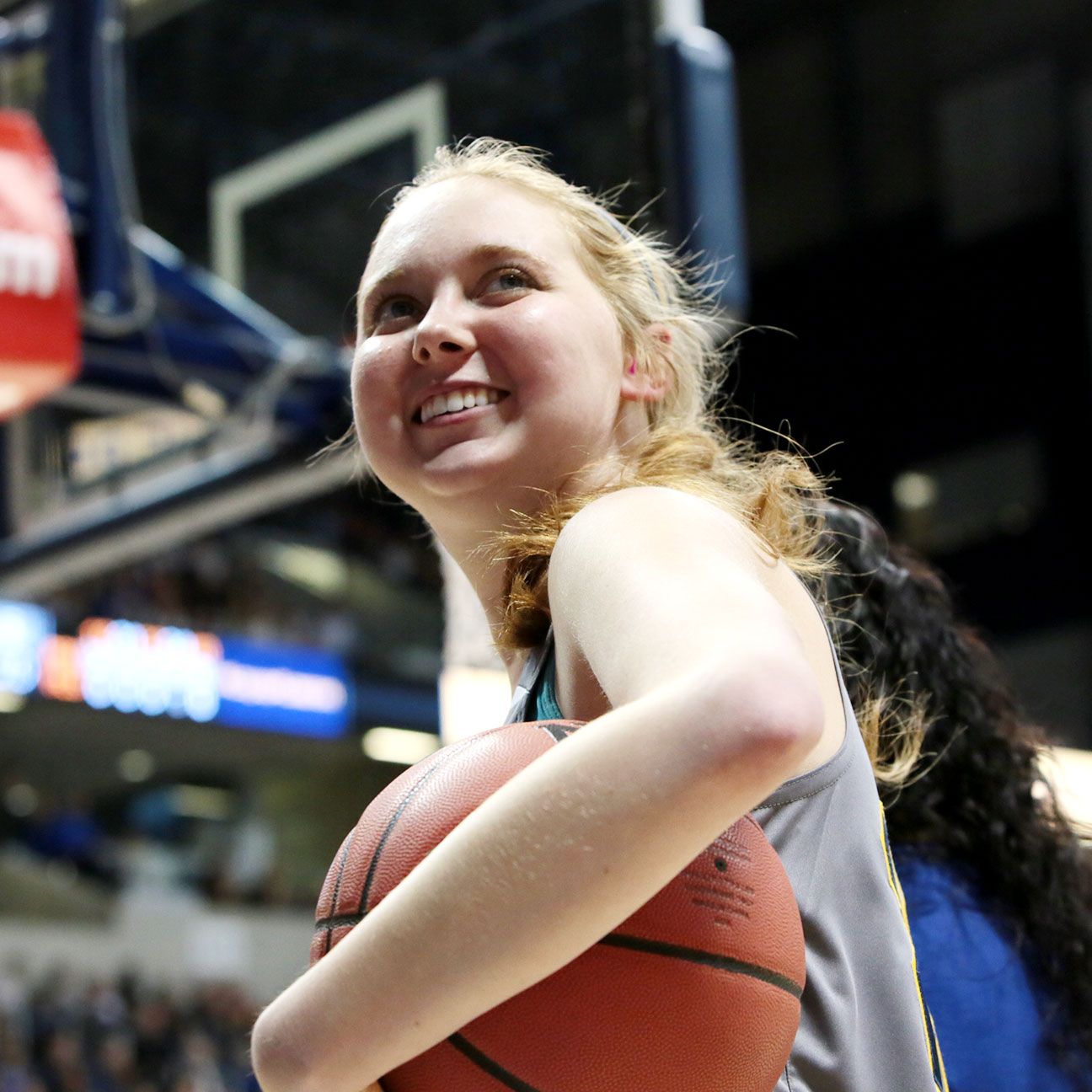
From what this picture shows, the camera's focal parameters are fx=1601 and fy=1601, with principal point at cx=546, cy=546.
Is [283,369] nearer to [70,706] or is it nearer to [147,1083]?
[147,1083]

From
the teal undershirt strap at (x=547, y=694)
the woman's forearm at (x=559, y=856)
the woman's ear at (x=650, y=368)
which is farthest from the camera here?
the woman's ear at (x=650, y=368)

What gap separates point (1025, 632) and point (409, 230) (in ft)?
38.7

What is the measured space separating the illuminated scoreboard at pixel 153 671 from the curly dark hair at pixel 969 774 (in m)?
9.79

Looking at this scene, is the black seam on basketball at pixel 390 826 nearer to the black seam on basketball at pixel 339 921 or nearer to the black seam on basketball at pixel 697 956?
the black seam on basketball at pixel 339 921

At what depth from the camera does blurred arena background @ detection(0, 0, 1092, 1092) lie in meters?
5.64

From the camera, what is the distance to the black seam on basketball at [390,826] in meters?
1.10

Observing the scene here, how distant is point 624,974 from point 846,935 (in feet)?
1.00

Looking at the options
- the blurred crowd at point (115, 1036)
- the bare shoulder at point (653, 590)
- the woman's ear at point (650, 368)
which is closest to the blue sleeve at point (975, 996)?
the woman's ear at point (650, 368)

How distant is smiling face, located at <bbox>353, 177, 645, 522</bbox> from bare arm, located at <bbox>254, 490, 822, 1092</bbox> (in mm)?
384

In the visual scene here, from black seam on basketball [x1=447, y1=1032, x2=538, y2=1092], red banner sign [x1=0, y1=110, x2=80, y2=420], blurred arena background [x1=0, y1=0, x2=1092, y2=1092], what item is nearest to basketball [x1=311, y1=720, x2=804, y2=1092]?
black seam on basketball [x1=447, y1=1032, x2=538, y2=1092]

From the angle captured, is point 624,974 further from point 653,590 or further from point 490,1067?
point 653,590

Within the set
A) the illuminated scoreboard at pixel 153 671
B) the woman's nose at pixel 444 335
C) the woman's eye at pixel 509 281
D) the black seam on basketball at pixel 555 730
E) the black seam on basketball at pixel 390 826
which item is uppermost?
the woman's eye at pixel 509 281

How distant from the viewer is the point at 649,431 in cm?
151

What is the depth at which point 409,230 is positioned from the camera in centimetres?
145
